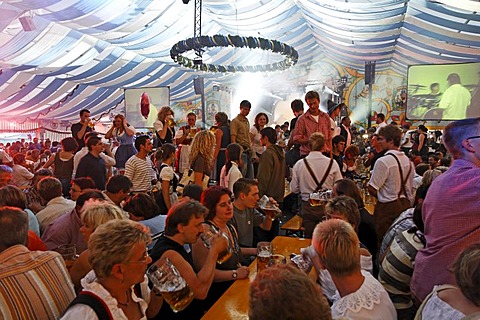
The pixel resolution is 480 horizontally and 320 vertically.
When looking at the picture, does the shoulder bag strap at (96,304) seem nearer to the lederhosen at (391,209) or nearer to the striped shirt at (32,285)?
the striped shirt at (32,285)

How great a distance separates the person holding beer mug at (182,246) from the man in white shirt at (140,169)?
1.94 meters

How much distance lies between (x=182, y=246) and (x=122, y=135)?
127 inches

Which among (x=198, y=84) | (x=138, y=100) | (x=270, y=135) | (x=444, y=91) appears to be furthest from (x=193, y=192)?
(x=198, y=84)

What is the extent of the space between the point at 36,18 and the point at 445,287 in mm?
8253

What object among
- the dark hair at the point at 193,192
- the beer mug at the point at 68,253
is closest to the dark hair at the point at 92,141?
the dark hair at the point at 193,192

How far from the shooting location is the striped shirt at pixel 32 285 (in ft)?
4.67

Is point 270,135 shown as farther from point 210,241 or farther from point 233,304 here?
point 233,304

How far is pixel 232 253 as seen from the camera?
216cm

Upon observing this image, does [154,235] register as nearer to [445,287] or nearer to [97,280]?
[97,280]

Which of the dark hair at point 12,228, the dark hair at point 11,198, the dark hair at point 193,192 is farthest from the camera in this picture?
the dark hair at point 193,192

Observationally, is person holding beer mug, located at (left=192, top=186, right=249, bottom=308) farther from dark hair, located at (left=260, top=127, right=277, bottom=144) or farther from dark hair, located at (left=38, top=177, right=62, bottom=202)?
dark hair, located at (left=260, top=127, right=277, bottom=144)

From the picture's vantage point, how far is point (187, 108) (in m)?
19.1

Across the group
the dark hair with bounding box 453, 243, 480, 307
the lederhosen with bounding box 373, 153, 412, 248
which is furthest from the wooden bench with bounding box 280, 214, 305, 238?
the dark hair with bounding box 453, 243, 480, 307

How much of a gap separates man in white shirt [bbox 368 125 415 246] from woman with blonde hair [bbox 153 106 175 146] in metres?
2.68
